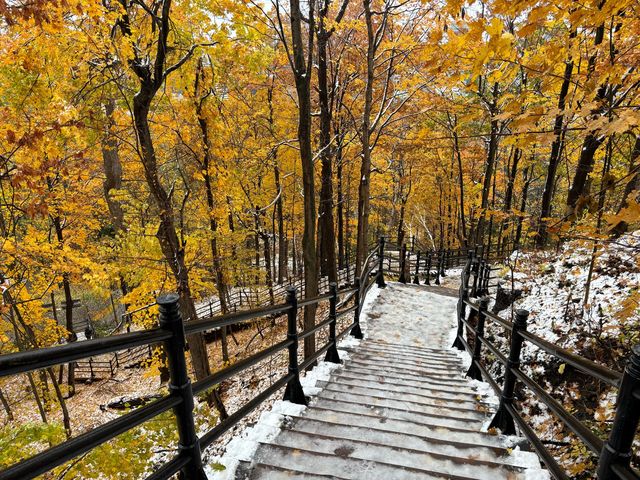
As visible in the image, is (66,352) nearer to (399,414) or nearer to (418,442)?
(418,442)

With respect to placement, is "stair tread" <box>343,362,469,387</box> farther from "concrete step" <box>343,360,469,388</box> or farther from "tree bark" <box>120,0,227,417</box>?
"tree bark" <box>120,0,227,417</box>

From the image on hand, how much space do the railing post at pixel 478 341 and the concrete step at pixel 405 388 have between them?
1.93 feet

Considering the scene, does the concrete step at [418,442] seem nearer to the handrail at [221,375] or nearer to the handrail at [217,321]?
the handrail at [221,375]

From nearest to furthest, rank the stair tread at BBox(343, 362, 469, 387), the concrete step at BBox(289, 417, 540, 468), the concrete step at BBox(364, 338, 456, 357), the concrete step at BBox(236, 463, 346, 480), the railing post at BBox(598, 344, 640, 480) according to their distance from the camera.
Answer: the railing post at BBox(598, 344, 640, 480), the concrete step at BBox(236, 463, 346, 480), the concrete step at BBox(289, 417, 540, 468), the stair tread at BBox(343, 362, 469, 387), the concrete step at BBox(364, 338, 456, 357)

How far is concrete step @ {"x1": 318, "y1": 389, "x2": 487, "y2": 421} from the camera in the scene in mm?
3855

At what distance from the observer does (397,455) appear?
2873 mm

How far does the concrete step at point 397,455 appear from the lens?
2703 millimetres

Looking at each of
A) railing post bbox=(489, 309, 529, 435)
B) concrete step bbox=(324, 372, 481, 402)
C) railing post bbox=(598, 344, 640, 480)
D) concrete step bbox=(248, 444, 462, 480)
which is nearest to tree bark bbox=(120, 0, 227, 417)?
concrete step bbox=(324, 372, 481, 402)

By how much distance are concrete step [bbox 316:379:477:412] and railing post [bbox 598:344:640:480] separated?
8.11 feet

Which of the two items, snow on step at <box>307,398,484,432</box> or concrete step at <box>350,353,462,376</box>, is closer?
snow on step at <box>307,398,484,432</box>

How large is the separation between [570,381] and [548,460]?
3782 mm

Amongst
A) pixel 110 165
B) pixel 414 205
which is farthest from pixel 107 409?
pixel 414 205

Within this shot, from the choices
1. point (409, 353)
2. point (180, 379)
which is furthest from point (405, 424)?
point (409, 353)

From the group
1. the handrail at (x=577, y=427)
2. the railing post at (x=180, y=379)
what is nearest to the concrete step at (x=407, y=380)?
the handrail at (x=577, y=427)
